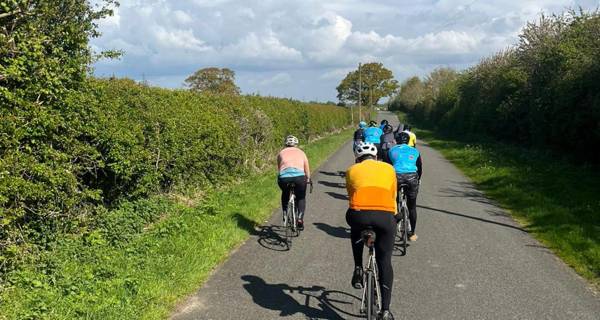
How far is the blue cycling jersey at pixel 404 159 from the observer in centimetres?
874

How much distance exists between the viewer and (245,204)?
11.9 meters

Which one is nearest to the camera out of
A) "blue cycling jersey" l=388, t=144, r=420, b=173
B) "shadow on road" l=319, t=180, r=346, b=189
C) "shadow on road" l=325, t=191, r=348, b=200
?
"blue cycling jersey" l=388, t=144, r=420, b=173

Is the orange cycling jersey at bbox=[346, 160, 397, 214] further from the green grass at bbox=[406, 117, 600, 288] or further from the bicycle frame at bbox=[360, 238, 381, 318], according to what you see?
the green grass at bbox=[406, 117, 600, 288]

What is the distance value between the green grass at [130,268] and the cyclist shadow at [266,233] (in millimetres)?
56

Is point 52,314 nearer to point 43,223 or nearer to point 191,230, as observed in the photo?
point 43,223

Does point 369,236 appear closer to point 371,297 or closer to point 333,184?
point 371,297

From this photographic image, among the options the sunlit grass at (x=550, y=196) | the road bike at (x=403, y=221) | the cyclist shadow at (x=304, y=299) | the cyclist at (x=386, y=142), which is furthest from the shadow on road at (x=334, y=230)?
the sunlit grass at (x=550, y=196)

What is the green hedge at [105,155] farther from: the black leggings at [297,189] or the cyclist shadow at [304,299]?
the cyclist shadow at [304,299]

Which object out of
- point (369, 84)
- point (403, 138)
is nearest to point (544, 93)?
point (403, 138)

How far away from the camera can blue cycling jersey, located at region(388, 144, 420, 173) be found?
8.74 metres

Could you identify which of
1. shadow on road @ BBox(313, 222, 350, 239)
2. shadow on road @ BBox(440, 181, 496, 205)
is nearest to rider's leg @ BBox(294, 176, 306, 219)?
shadow on road @ BBox(313, 222, 350, 239)

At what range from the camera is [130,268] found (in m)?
6.79

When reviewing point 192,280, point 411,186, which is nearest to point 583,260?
point 411,186

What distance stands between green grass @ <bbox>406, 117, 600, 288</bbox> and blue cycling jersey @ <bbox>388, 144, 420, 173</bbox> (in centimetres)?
266
